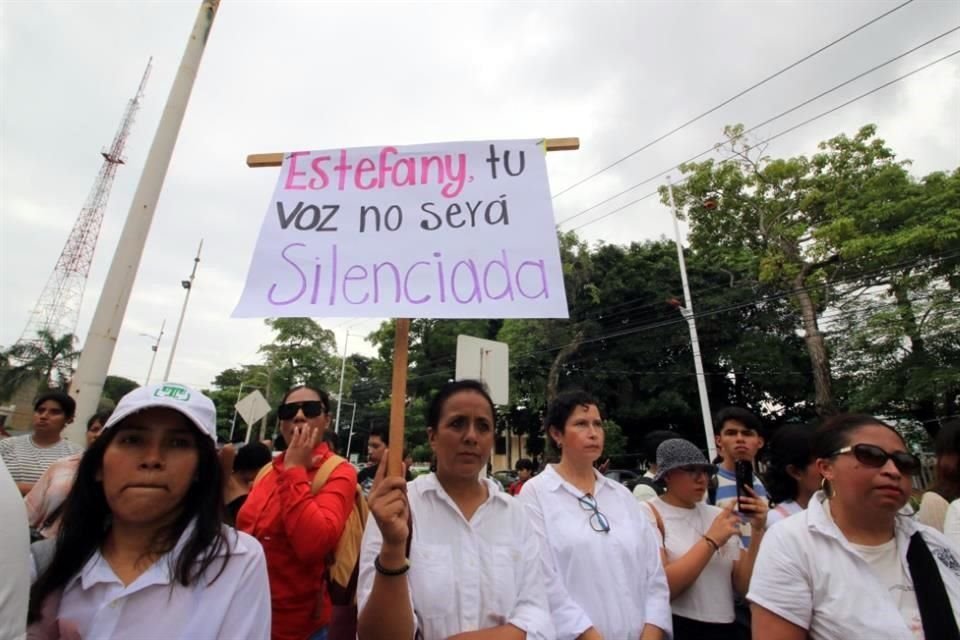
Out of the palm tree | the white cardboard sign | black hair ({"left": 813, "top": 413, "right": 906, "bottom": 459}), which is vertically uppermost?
the palm tree

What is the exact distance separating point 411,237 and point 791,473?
2.47m

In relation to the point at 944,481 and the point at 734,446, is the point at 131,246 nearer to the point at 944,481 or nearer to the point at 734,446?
the point at 734,446

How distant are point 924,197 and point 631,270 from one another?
12.1 meters

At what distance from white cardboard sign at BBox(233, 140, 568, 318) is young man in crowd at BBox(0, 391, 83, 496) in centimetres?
270

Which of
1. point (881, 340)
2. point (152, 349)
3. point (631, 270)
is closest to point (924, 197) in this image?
point (881, 340)

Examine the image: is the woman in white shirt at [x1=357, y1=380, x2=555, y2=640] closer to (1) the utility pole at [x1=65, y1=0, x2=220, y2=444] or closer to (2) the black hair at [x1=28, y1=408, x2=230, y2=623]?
(2) the black hair at [x1=28, y1=408, x2=230, y2=623]

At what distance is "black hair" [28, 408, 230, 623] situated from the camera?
1.33 meters

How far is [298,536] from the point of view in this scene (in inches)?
81.3

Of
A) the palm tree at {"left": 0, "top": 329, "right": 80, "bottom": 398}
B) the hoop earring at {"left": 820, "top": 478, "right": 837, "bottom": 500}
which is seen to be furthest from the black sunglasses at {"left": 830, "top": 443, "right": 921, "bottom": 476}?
the palm tree at {"left": 0, "top": 329, "right": 80, "bottom": 398}

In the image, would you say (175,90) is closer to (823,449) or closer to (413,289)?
(413,289)

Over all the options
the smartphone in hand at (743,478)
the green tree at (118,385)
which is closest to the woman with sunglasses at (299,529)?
the smartphone in hand at (743,478)

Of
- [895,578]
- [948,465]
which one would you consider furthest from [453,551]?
[948,465]

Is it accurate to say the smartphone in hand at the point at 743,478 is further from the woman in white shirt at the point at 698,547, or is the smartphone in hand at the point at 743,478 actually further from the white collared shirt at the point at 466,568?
the white collared shirt at the point at 466,568

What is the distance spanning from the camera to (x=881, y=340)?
15734 millimetres
